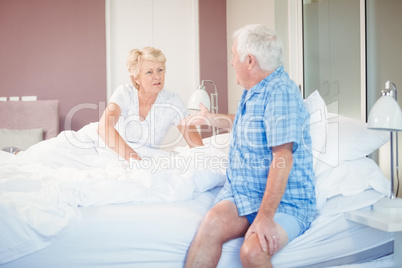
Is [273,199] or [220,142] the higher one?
[220,142]

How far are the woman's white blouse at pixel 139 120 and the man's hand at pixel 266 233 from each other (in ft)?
4.32

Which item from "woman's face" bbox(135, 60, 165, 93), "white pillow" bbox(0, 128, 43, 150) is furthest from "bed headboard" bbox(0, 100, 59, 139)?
"woman's face" bbox(135, 60, 165, 93)

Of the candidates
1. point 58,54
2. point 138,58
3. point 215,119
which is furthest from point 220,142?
point 58,54

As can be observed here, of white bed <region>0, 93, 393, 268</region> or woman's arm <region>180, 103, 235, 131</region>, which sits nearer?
white bed <region>0, 93, 393, 268</region>

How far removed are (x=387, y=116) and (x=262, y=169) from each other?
521 millimetres

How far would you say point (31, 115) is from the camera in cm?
445

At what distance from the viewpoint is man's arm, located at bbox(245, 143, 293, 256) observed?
1.43m

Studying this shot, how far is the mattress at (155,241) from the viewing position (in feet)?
4.84

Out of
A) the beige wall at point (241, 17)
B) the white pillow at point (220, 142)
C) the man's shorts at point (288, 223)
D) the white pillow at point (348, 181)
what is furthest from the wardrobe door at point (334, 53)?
the man's shorts at point (288, 223)

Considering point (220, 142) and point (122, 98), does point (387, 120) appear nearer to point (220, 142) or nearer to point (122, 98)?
point (220, 142)

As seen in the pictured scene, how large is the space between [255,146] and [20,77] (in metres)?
4.04

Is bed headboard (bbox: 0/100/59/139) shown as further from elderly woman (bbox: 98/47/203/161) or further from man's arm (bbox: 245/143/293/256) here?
man's arm (bbox: 245/143/293/256)

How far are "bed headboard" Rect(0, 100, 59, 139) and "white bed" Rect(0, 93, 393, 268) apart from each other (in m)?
2.49

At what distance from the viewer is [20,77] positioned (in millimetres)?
4871
